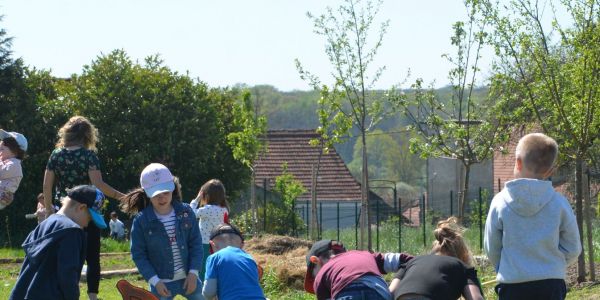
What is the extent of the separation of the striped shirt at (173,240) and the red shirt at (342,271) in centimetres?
126

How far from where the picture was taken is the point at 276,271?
11.9 metres

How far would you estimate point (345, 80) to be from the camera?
16203 mm

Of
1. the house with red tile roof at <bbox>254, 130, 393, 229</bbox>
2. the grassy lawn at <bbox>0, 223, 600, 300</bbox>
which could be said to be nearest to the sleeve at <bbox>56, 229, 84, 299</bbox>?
the grassy lawn at <bbox>0, 223, 600, 300</bbox>

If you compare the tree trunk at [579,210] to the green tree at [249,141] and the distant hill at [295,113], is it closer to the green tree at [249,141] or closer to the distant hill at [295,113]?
the green tree at [249,141]

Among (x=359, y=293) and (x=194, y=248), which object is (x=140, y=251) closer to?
(x=194, y=248)

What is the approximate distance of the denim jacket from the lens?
24.4 ft

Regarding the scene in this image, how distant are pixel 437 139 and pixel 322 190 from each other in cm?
2590

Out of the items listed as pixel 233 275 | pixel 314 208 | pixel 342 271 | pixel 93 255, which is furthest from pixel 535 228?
pixel 314 208

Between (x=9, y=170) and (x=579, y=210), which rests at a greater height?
(x=9, y=170)

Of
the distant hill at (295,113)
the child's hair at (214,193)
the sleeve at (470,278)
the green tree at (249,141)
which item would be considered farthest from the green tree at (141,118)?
the distant hill at (295,113)

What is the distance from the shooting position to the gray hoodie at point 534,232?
6.02 meters

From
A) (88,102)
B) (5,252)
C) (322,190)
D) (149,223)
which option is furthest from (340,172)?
(149,223)

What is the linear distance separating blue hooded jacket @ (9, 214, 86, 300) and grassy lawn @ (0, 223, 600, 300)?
4045mm

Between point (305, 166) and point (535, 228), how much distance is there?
3505cm
